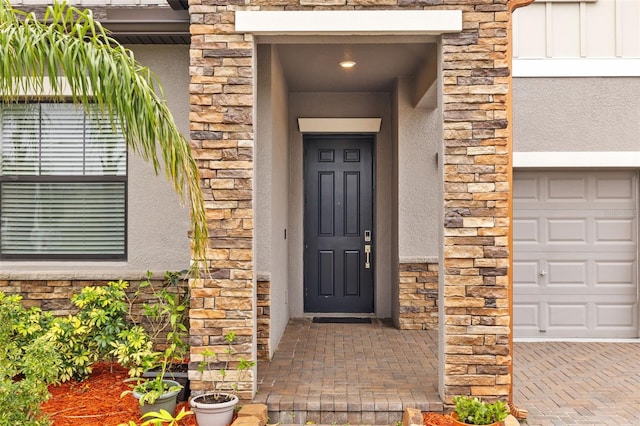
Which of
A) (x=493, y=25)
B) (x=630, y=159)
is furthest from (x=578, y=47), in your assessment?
(x=493, y=25)

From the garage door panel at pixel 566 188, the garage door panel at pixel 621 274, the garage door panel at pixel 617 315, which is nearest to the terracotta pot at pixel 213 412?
the garage door panel at pixel 566 188

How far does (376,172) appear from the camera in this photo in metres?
7.30

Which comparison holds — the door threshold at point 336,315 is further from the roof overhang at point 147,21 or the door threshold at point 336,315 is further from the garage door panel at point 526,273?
the roof overhang at point 147,21

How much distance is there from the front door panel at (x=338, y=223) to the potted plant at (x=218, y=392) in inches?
138

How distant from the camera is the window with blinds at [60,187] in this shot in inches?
209

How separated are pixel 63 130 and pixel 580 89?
5.99 meters

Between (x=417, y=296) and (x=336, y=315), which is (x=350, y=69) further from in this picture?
(x=336, y=315)

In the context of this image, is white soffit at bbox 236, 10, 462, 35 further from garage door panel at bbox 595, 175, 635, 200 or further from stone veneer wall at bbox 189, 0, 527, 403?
garage door panel at bbox 595, 175, 635, 200

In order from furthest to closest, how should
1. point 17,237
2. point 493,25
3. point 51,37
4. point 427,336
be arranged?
point 427,336 → point 17,237 → point 493,25 → point 51,37

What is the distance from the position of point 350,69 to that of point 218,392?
3.98m

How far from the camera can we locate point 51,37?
2.95 meters

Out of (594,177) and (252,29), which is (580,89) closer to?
(594,177)

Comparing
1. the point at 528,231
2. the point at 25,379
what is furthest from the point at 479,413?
the point at 528,231

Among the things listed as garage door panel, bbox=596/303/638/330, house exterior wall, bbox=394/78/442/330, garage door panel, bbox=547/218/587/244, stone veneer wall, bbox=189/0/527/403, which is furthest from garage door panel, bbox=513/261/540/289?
stone veneer wall, bbox=189/0/527/403
